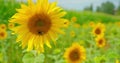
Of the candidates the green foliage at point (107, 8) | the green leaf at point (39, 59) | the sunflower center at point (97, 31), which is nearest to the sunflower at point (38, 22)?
the green leaf at point (39, 59)

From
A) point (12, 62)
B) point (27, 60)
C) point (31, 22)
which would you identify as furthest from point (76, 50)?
point (12, 62)

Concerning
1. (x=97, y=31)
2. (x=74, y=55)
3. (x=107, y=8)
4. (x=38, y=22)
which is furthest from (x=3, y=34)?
(x=107, y=8)

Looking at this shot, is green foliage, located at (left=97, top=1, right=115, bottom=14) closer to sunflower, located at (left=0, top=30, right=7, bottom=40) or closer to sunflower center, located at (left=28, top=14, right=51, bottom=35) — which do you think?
sunflower, located at (left=0, top=30, right=7, bottom=40)

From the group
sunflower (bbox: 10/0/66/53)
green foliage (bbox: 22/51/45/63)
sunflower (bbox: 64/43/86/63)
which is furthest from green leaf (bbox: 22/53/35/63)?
sunflower (bbox: 64/43/86/63)

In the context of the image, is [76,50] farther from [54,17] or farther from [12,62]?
[12,62]

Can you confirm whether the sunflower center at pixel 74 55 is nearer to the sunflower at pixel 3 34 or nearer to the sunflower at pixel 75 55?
the sunflower at pixel 75 55

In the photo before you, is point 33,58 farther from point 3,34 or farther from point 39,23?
point 3,34

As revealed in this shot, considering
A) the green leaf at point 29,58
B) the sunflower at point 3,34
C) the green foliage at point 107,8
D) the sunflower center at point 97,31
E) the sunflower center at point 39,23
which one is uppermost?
the sunflower center at point 39,23
